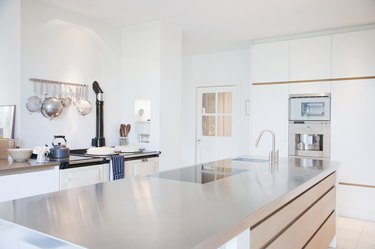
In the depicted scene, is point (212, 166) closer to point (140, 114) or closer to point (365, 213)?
point (140, 114)

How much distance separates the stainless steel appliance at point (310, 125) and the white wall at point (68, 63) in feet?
8.56

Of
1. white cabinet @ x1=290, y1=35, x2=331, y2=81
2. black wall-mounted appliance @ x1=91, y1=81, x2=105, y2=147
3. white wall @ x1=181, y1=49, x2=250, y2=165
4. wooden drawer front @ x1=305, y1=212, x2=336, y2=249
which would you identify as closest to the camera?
wooden drawer front @ x1=305, y1=212, x2=336, y2=249

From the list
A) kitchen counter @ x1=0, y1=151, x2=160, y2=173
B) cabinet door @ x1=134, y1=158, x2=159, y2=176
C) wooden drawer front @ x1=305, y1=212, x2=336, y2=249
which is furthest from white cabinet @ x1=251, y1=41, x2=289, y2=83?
kitchen counter @ x1=0, y1=151, x2=160, y2=173

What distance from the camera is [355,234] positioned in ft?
11.9

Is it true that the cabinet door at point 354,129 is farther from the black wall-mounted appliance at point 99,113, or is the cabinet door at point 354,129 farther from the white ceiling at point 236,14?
the black wall-mounted appliance at point 99,113

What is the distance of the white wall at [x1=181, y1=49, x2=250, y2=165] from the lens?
18.9 feet

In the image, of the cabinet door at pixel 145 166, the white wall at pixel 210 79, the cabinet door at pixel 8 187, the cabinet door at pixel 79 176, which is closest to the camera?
the cabinet door at pixel 8 187

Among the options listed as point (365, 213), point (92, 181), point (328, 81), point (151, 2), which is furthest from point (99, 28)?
point (365, 213)

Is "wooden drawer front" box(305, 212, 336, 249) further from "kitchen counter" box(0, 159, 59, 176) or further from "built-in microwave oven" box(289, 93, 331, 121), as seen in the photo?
"kitchen counter" box(0, 159, 59, 176)

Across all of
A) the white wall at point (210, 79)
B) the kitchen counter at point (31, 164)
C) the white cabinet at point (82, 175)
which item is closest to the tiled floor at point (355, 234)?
the white wall at point (210, 79)

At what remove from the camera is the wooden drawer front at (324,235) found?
237cm

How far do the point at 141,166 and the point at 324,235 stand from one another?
2.18m

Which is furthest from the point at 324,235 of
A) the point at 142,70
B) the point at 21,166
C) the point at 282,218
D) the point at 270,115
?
the point at 142,70

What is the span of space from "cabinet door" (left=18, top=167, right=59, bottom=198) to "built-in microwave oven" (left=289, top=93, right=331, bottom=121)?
3.30 metres
